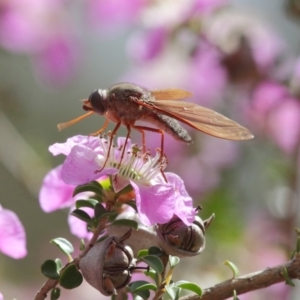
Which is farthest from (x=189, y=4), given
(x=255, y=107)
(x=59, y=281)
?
(x=59, y=281)

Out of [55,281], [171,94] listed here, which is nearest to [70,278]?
[55,281]

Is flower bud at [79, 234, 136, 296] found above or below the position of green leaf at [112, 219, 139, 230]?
below

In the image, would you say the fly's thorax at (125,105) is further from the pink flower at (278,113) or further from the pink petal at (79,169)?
the pink flower at (278,113)

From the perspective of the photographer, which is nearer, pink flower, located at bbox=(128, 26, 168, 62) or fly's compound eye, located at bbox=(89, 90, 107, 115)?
fly's compound eye, located at bbox=(89, 90, 107, 115)

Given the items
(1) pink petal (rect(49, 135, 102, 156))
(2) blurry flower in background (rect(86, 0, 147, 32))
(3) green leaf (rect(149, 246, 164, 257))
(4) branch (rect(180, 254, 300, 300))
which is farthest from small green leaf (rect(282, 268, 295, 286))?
(2) blurry flower in background (rect(86, 0, 147, 32))

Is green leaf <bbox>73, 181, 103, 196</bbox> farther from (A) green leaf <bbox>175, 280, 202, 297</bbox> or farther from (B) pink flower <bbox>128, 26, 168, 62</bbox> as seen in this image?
(B) pink flower <bbox>128, 26, 168, 62</bbox>

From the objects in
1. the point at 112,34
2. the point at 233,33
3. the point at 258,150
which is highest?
the point at 112,34

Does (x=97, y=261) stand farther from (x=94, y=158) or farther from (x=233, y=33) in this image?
(x=233, y=33)

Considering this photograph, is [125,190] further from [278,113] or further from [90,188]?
[278,113]
